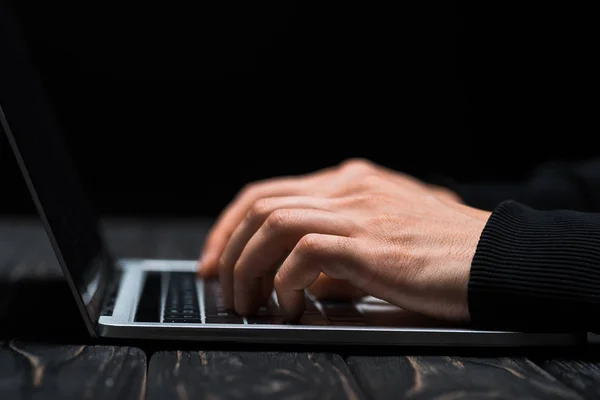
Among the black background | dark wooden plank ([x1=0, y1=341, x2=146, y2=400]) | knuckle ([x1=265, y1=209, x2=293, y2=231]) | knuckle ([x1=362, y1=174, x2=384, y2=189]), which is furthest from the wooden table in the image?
the black background

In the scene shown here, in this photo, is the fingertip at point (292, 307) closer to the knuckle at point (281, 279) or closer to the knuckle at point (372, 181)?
the knuckle at point (281, 279)

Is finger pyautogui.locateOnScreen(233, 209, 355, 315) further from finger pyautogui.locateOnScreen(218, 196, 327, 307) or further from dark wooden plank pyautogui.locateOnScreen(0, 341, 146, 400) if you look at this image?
dark wooden plank pyautogui.locateOnScreen(0, 341, 146, 400)

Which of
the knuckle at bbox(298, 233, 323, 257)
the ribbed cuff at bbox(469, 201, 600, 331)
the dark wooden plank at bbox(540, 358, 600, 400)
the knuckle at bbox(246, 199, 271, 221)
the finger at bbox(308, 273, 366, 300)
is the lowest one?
the dark wooden plank at bbox(540, 358, 600, 400)

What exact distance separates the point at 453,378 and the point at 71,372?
0.30m

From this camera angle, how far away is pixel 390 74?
276cm

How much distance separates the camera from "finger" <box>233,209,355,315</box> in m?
0.79

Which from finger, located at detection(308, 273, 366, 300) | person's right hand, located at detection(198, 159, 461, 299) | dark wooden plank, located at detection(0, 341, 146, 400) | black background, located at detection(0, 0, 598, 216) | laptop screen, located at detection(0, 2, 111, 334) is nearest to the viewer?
dark wooden plank, located at detection(0, 341, 146, 400)

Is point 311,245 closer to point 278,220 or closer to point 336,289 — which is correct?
point 278,220

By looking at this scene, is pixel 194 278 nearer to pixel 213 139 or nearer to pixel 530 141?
pixel 213 139

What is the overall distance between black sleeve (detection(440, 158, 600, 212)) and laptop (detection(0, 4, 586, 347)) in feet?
1.62

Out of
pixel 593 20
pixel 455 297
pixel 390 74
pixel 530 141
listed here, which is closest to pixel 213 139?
pixel 390 74

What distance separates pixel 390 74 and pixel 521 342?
6.97 feet

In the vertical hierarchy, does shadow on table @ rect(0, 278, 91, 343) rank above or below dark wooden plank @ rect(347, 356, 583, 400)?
above

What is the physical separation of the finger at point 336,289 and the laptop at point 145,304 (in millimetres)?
11
